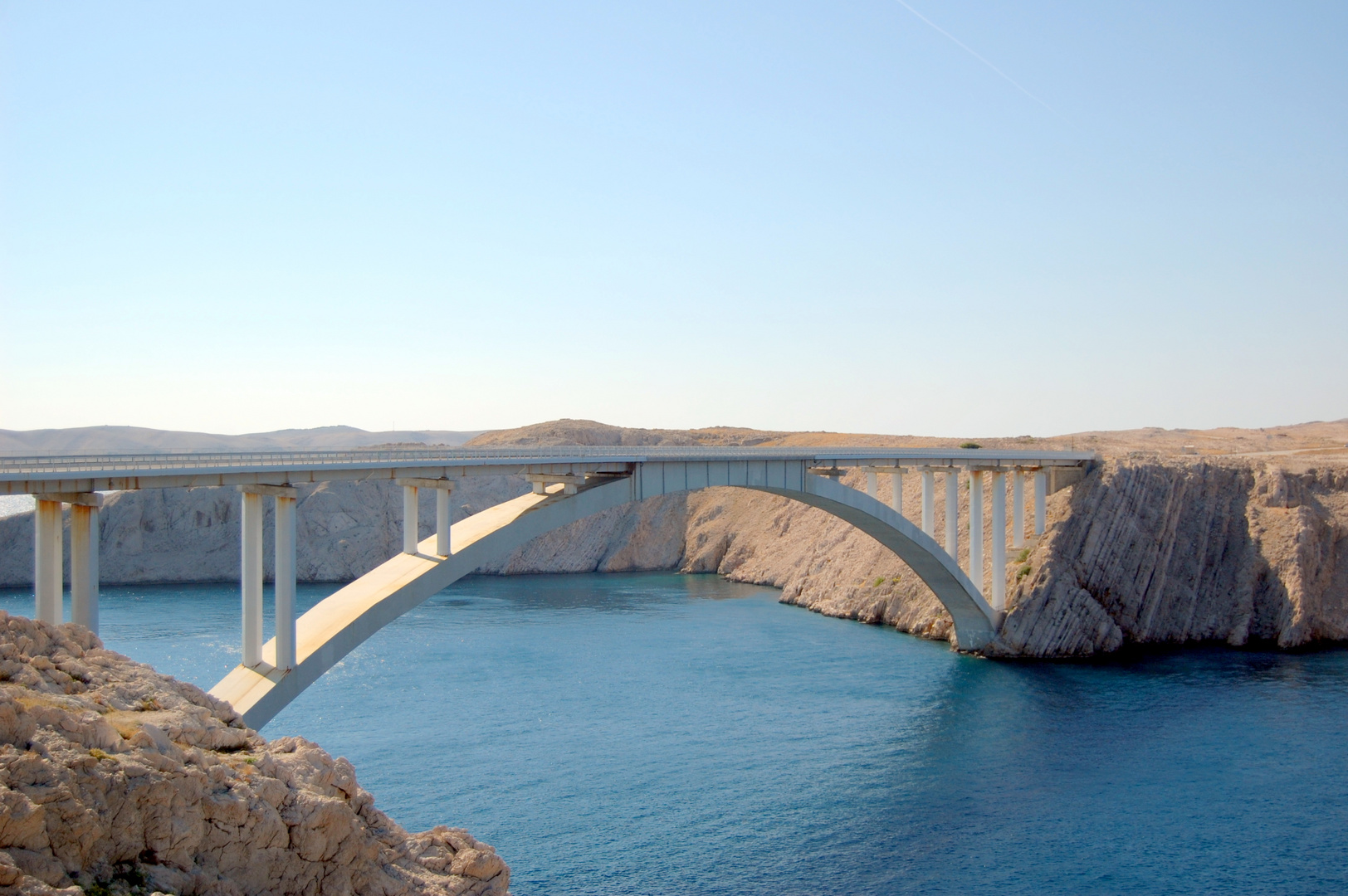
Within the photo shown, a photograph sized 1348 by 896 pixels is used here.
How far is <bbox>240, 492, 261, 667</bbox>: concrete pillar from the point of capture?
1922 centimetres

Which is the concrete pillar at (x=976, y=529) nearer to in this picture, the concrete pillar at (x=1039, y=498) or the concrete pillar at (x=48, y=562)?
the concrete pillar at (x=1039, y=498)

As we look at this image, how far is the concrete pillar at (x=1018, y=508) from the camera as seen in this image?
4372cm

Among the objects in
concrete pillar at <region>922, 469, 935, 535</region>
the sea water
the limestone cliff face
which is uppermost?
concrete pillar at <region>922, 469, 935, 535</region>

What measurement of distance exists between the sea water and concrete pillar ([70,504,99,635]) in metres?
8.02

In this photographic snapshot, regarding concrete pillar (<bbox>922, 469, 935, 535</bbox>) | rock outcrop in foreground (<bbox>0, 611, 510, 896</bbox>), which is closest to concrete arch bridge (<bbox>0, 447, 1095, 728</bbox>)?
concrete pillar (<bbox>922, 469, 935, 535</bbox>)

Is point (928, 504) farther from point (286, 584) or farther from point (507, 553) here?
point (286, 584)

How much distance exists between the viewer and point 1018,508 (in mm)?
44156

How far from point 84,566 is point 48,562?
0.59 meters

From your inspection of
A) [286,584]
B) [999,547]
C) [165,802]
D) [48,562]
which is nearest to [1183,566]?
[999,547]

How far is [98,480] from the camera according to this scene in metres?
17.2

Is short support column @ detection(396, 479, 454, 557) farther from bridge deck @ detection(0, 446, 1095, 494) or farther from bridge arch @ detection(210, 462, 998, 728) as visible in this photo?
bridge deck @ detection(0, 446, 1095, 494)

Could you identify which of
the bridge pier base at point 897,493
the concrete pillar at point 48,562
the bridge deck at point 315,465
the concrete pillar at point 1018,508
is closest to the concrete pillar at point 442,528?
the bridge deck at point 315,465

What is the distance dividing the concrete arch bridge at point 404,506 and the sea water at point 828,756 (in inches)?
176

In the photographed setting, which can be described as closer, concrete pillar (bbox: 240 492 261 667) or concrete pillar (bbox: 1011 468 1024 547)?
concrete pillar (bbox: 240 492 261 667)
